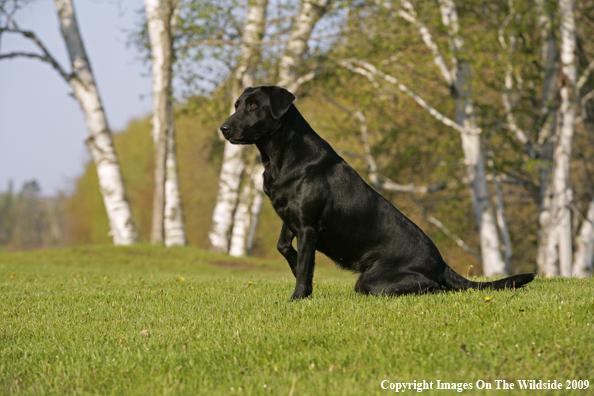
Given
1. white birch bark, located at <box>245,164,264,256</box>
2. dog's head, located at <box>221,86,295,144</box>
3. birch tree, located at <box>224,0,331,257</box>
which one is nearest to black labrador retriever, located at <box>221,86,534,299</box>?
dog's head, located at <box>221,86,295,144</box>

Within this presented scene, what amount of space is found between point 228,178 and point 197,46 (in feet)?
14.2

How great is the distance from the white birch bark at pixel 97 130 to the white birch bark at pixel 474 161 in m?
10.1

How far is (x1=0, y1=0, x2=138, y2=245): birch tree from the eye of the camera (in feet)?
52.9

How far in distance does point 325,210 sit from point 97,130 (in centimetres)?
1271

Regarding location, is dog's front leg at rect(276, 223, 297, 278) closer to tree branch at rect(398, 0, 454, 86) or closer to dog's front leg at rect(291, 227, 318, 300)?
dog's front leg at rect(291, 227, 318, 300)

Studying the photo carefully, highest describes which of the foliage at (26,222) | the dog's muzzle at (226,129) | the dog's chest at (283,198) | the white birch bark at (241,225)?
the dog's muzzle at (226,129)

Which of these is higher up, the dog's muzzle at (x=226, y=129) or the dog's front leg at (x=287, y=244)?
the dog's muzzle at (x=226, y=129)

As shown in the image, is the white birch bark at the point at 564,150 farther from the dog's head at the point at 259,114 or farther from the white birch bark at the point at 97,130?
the white birch bark at the point at 97,130

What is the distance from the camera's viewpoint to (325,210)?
532cm

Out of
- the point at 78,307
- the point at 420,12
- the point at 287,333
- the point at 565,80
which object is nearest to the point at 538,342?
the point at 287,333

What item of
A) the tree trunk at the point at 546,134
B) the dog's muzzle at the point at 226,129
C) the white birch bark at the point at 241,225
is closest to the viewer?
the dog's muzzle at the point at 226,129

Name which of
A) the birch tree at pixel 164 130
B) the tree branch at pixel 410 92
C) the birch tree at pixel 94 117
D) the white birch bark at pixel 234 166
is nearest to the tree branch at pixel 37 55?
the birch tree at pixel 94 117

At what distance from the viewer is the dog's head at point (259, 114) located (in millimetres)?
5234

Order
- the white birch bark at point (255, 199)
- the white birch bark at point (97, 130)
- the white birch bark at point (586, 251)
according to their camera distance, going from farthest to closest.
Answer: the white birch bark at point (255, 199) → the white birch bark at point (97, 130) → the white birch bark at point (586, 251)
